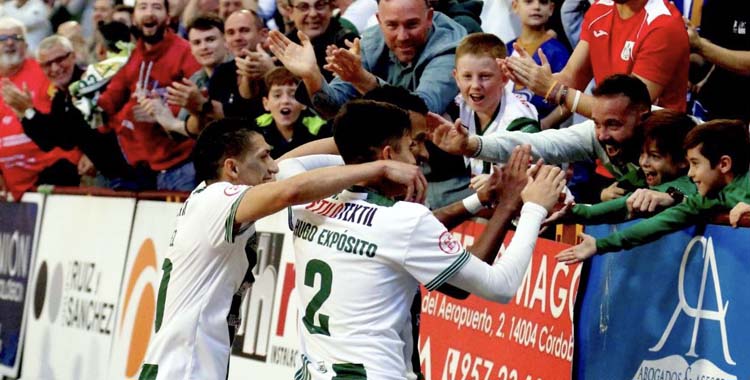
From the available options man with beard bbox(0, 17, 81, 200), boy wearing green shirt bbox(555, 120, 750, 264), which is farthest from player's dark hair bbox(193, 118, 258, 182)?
man with beard bbox(0, 17, 81, 200)

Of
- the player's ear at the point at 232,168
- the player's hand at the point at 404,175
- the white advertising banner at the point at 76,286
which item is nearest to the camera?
the player's hand at the point at 404,175

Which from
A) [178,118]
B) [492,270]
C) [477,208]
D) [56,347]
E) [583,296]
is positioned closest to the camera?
[492,270]

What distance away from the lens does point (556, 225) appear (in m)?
7.61

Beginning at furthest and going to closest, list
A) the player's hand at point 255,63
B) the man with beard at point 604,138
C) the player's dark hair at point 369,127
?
the player's hand at point 255,63 < the man with beard at point 604,138 < the player's dark hair at point 369,127

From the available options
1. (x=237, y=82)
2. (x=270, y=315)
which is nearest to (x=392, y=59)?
(x=270, y=315)

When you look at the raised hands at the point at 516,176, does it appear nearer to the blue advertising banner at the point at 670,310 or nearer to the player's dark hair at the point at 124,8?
the blue advertising banner at the point at 670,310

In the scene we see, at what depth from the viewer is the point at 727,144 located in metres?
6.26

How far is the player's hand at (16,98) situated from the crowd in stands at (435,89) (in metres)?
0.02

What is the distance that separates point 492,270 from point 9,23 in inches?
432

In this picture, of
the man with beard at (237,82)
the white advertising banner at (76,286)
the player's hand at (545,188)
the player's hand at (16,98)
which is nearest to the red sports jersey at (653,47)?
the player's hand at (545,188)

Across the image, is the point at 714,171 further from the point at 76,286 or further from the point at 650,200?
the point at 76,286

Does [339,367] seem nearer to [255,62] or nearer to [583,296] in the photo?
[583,296]

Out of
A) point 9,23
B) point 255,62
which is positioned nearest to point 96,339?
point 255,62

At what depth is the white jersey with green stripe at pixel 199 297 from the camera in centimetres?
654
